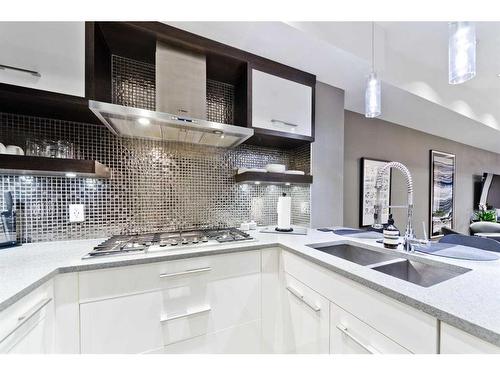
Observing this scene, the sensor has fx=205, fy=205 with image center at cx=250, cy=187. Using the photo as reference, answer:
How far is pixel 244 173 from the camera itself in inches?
61.7

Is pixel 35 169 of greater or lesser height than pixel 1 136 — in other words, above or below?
below

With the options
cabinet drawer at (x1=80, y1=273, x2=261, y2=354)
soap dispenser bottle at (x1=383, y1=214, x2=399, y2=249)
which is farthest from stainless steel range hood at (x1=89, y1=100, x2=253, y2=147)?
soap dispenser bottle at (x1=383, y1=214, x2=399, y2=249)

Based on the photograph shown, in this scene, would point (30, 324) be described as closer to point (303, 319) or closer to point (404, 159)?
point (303, 319)

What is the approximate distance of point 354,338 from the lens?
760mm

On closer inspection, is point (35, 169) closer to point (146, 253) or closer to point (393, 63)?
point (146, 253)

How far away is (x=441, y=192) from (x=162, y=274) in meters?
4.35

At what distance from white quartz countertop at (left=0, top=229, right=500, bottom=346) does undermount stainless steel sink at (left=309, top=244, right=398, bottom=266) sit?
3 cm

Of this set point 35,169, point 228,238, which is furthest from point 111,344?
point 35,169

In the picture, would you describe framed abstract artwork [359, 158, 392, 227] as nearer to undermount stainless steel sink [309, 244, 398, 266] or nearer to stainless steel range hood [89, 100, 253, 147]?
undermount stainless steel sink [309, 244, 398, 266]

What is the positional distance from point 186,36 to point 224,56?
0.85ft

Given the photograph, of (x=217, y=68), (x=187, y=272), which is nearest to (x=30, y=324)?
(x=187, y=272)

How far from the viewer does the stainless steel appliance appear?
109cm

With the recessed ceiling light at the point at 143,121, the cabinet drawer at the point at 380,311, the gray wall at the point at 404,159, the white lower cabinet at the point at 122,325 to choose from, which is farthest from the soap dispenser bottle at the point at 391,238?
the recessed ceiling light at the point at 143,121

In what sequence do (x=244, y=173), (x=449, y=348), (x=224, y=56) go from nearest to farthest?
(x=449, y=348) → (x=224, y=56) → (x=244, y=173)
